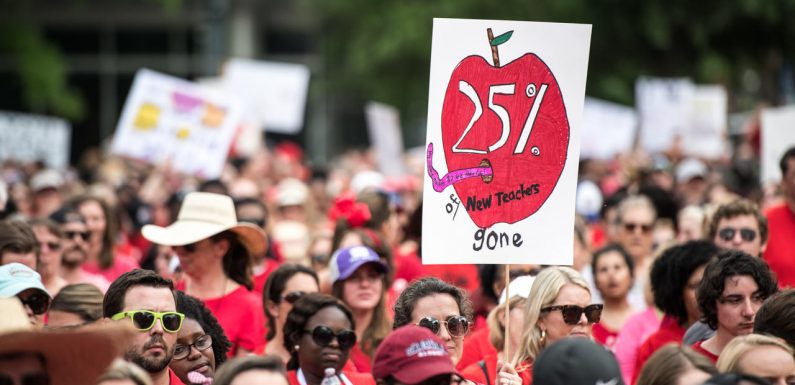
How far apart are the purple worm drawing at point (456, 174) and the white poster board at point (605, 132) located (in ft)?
54.7

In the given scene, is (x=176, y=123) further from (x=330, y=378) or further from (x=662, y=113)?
(x=330, y=378)

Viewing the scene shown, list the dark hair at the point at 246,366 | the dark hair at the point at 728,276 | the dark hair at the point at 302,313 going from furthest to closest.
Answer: the dark hair at the point at 728,276 < the dark hair at the point at 302,313 < the dark hair at the point at 246,366

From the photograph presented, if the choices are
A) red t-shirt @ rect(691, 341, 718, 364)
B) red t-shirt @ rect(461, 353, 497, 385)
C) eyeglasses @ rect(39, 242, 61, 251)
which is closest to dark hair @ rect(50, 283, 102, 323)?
eyeglasses @ rect(39, 242, 61, 251)

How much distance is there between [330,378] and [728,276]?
198 cm

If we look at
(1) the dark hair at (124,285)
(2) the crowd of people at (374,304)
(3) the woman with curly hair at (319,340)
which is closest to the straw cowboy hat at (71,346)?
(2) the crowd of people at (374,304)

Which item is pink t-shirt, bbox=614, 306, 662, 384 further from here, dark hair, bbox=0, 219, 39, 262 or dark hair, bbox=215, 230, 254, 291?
dark hair, bbox=0, 219, 39, 262

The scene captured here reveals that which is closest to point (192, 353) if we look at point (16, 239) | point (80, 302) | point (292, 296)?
point (80, 302)

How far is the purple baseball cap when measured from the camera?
25.6ft

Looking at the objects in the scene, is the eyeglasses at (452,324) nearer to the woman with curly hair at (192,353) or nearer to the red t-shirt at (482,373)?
the red t-shirt at (482,373)

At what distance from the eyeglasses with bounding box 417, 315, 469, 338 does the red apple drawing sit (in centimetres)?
44

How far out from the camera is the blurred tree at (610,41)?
2308cm

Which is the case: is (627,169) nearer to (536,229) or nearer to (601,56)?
(601,56)

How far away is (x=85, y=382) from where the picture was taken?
15.0ft

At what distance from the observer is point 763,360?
5230 mm
